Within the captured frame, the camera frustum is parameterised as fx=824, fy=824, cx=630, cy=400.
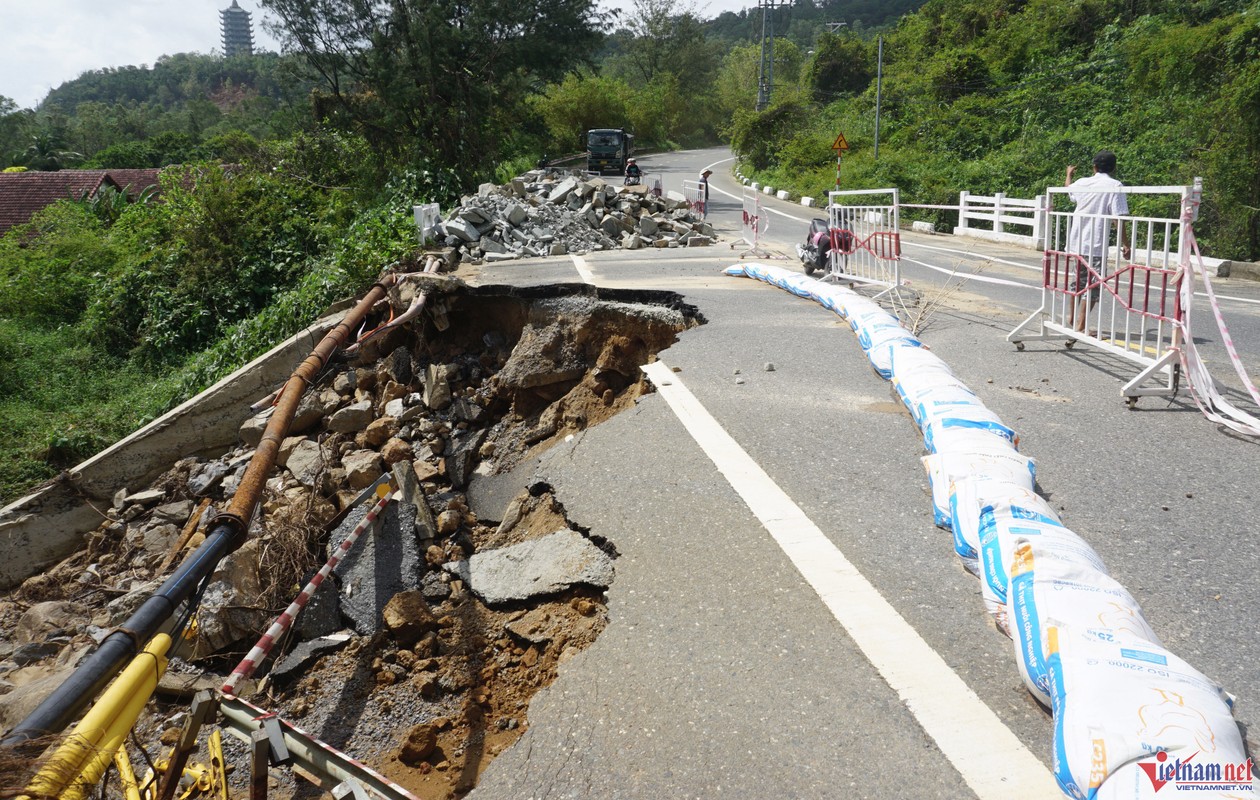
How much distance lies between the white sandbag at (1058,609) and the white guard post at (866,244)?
674cm

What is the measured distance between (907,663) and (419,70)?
20872mm

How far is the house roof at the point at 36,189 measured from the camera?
36812 millimetres

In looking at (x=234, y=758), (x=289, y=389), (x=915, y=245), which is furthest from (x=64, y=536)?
(x=915, y=245)

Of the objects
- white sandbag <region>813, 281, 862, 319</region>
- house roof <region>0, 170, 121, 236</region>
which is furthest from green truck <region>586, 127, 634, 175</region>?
white sandbag <region>813, 281, 862, 319</region>

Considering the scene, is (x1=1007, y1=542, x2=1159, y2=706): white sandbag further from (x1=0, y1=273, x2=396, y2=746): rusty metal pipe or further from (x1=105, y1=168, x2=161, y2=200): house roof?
(x1=105, y1=168, x2=161, y2=200): house roof

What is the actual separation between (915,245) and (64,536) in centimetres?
1666

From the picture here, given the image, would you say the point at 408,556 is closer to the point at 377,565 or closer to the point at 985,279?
the point at 377,565

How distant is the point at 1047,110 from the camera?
95.7 ft

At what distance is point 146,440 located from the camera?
1085 cm

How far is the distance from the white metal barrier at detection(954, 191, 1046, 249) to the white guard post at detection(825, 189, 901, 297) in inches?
329

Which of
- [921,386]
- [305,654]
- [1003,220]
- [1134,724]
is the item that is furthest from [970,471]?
[1003,220]

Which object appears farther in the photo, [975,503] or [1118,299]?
[1118,299]

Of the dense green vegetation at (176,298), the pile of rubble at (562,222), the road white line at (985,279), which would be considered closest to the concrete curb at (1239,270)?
the road white line at (985,279)

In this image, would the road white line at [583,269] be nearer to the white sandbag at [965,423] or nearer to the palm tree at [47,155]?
the white sandbag at [965,423]
